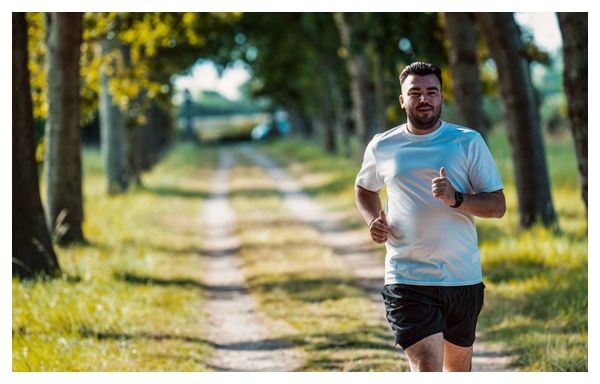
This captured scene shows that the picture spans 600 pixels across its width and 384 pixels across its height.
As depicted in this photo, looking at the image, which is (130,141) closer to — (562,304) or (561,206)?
(561,206)

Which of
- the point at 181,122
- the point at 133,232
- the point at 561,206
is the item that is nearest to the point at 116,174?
the point at 133,232

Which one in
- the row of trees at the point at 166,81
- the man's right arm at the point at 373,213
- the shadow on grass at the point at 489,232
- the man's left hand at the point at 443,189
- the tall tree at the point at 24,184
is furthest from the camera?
the shadow on grass at the point at 489,232

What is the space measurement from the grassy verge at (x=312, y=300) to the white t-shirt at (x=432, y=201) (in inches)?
97.5

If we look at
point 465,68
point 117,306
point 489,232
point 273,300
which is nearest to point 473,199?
point 117,306

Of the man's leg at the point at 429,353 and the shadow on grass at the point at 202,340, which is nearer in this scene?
the man's leg at the point at 429,353

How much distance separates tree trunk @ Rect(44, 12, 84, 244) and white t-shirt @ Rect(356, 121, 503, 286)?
9.22 m

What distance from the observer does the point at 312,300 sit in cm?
1053

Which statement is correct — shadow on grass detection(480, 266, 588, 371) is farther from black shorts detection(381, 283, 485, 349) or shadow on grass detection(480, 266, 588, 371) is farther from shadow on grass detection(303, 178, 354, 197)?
shadow on grass detection(303, 178, 354, 197)

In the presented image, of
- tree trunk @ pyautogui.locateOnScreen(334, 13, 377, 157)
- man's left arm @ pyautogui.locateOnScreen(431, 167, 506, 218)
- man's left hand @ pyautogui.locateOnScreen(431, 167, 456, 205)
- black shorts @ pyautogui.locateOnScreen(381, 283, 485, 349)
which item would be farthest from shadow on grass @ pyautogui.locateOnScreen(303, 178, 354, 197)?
man's left hand @ pyautogui.locateOnScreen(431, 167, 456, 205)

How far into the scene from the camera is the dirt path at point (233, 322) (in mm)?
8190

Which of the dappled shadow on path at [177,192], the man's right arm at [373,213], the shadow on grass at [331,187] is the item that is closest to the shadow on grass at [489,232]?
the man's right arm at [373,213]

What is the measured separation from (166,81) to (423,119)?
20796 mm

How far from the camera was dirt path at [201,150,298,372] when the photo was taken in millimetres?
8190

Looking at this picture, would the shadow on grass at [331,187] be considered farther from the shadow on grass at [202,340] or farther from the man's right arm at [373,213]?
the man's right arm at [373,213]
